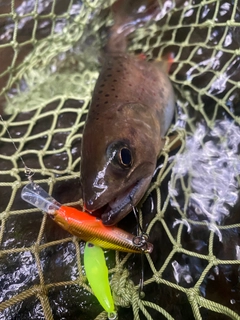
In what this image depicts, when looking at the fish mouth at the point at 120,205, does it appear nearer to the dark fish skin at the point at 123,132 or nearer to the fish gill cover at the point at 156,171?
the dark fish skin at the point at 123,132

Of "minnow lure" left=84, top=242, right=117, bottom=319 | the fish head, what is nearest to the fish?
the fish head

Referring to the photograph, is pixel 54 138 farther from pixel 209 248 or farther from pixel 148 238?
pixel 209 248

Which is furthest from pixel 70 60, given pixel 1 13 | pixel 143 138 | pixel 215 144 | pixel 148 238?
pixel 148 238

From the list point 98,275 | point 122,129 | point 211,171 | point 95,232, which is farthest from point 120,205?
point 211,171

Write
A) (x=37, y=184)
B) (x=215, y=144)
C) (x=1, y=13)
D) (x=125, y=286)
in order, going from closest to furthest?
1. (x=125, y=286)
2. (x=37, y=184)
3. (x=215, y=144)
4. (x=1, y=13)

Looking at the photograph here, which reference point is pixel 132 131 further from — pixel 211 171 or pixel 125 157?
pixel 211 171

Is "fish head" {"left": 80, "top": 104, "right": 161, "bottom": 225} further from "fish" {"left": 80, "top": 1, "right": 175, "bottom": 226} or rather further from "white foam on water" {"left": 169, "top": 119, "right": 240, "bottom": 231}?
"white foam on water" {"left": 169, "top": 119, "right": 240, "bottom": 231}

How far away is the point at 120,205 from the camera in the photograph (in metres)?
1.57

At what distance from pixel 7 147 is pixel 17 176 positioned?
0.29m

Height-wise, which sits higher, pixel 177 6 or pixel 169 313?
pixel 177 6

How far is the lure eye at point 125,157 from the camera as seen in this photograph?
65.2 inches

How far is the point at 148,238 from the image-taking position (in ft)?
5.15

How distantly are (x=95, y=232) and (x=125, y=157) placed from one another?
1.19ft

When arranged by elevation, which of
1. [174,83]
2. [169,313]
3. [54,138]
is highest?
[54,138]
